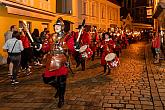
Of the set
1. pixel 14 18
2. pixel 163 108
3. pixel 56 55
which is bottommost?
pixel 163 108

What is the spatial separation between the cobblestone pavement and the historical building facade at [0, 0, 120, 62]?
5.25 meters

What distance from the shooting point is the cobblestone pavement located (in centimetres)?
809

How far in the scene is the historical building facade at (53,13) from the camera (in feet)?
57.7

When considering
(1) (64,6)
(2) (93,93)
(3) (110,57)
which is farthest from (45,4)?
(2) (93,93)

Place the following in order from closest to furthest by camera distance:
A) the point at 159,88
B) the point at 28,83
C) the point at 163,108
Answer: the point at 163,108 → the point at 159,88 → the point at 28,83

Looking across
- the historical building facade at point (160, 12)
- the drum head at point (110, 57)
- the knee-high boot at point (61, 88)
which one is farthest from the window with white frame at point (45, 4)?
the knee-high boot at point (61, 88)

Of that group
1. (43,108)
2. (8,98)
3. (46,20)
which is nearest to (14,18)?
(46,20)

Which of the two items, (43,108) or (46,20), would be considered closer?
(43,108)

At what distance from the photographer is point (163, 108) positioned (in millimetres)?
7797

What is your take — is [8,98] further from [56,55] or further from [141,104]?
[141,104]

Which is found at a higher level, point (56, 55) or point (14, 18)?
point (14, 18)

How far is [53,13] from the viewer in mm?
26297

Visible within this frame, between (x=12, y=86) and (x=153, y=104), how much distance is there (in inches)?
183

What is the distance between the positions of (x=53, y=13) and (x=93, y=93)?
57.3 feet
